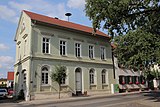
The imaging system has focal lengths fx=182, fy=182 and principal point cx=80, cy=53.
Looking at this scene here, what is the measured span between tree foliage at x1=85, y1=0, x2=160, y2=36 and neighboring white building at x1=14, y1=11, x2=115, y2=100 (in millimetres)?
7647

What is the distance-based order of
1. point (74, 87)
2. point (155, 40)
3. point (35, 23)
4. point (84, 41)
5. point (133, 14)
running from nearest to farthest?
point (155, 40), point (133, 14), point (35, 23), point (74, 87), point (84, 41)

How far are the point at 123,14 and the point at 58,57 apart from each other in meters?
10.3

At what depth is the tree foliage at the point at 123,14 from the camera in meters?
14.6

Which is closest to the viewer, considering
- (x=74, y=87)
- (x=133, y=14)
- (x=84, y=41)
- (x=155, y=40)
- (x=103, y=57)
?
(x=155, y=40)

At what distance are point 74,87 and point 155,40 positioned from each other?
1286cm

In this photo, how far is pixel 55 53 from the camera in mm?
22594

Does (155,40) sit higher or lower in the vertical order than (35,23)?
lower

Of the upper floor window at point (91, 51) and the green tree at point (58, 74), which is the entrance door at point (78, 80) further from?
the green tree at point (58, 74)

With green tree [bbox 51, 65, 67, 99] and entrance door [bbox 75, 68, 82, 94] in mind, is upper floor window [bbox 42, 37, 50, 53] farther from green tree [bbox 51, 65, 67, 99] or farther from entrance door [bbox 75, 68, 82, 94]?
entrance door [bbox 75, 68, 82, 94]

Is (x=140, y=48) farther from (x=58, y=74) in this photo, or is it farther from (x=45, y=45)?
(x=45, y=45)

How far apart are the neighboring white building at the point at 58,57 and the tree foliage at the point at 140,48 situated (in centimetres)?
965

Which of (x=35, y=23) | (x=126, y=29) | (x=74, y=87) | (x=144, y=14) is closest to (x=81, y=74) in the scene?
(x=74, y=87)

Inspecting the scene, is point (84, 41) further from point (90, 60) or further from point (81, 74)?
point (81, 74)

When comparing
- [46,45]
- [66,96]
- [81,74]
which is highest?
[46,45]
